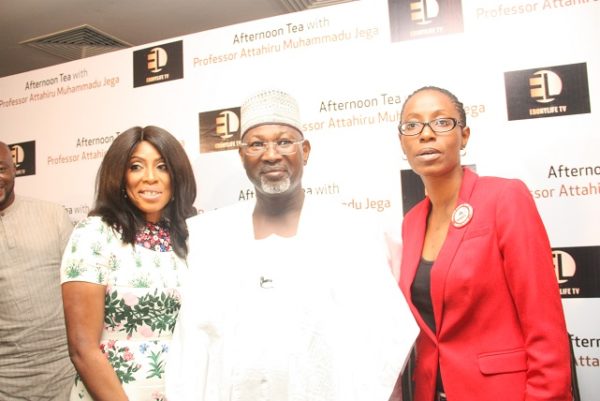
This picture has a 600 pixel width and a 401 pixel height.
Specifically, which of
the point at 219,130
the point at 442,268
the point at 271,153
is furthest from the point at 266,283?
the point at 219,130

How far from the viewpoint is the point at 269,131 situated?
1824 mm

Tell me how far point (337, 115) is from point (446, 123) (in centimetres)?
100

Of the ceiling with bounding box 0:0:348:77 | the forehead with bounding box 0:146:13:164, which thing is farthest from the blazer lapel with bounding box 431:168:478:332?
the forehead with bounding box 0:146:13:164

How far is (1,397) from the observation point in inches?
106

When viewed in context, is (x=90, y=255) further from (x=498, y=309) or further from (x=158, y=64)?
(x=158, y=64)

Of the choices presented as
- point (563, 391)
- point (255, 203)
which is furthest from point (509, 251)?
point (255, 203)

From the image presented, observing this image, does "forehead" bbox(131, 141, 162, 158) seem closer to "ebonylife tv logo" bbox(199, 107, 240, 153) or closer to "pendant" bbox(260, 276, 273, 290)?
"pendant" bbox(260, 276, 273, 290)

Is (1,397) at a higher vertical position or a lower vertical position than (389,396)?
lower

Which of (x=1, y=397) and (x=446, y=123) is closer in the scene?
(x=446, y=123)

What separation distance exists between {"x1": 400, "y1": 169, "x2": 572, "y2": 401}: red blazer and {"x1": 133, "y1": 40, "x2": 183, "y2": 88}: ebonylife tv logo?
217cm

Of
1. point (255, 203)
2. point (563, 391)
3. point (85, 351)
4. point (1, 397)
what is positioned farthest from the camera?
point (1, 397)

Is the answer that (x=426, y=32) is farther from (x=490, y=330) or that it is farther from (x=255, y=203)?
(x=490, y=330)

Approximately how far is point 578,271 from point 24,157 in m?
3.70

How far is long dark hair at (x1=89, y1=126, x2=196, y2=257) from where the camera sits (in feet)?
6.34
